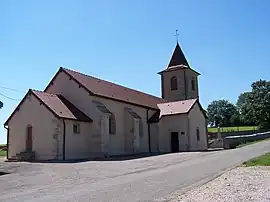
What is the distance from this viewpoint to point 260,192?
9375 mm

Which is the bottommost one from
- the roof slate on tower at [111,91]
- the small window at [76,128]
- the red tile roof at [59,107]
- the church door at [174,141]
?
the church door at [174,141]

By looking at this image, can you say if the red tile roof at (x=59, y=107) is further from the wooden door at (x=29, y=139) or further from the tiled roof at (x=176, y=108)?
the tiled roof at (x=176, y=108)

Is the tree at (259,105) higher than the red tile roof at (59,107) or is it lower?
higher

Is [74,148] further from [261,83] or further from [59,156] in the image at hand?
[261,83]

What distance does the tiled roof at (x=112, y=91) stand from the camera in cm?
3297

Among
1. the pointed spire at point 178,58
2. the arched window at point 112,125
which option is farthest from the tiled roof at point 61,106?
the pointed spire at point 178,58

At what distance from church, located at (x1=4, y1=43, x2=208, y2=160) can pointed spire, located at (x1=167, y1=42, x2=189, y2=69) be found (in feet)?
34.9

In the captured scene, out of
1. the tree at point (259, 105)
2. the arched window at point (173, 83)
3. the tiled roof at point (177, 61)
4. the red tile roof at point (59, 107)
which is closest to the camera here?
the red tile roof at point (59, 107)

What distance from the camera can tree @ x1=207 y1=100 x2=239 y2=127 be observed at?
11625 centimetres

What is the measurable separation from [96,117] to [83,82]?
399cm

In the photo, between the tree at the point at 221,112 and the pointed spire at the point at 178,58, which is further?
the tree at the point at 221,112

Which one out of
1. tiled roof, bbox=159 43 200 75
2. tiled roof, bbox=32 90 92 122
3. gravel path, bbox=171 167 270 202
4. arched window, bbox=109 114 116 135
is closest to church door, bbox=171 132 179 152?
arched window, bbox=109 114 116 135

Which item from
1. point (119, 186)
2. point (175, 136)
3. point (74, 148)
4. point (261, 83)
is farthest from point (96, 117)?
point (261, 83)

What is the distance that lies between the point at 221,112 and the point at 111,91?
90976mm
